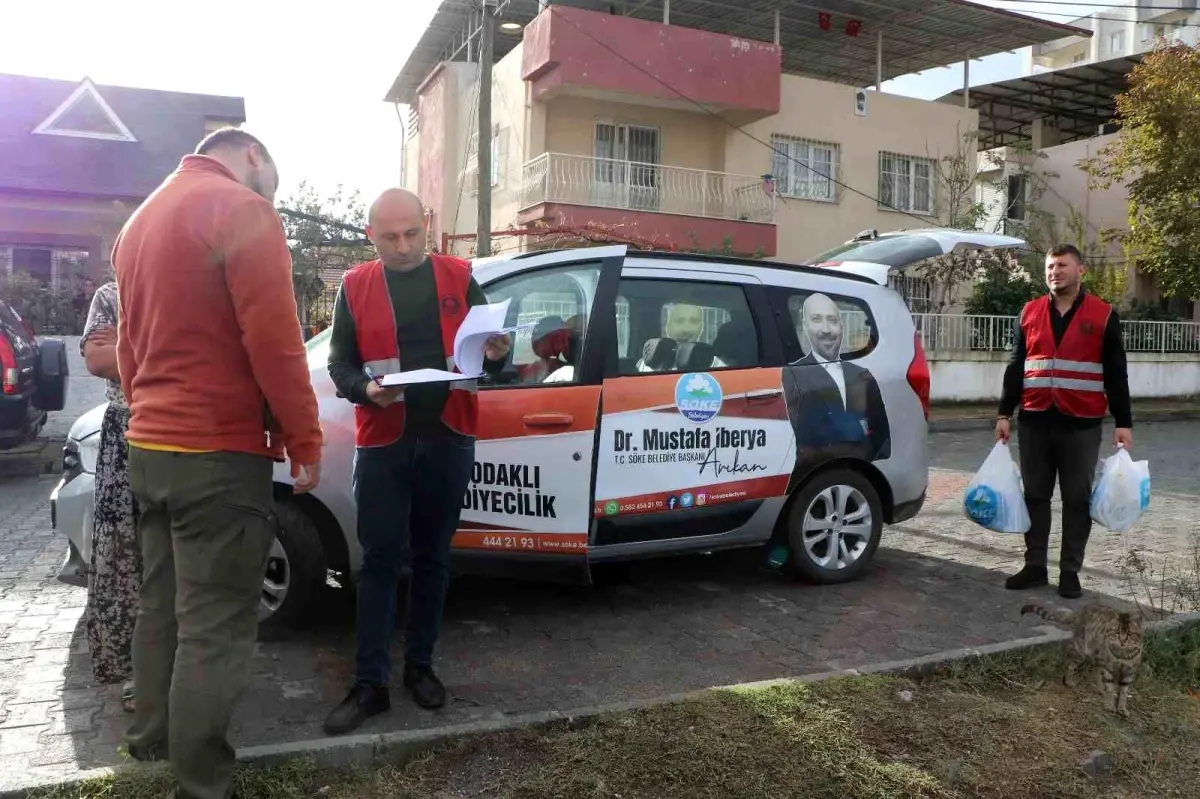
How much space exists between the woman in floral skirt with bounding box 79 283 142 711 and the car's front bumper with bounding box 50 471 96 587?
830mm

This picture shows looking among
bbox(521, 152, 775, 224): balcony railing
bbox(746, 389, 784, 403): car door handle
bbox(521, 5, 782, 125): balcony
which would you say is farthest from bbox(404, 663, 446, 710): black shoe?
bbox(521, 5, 782, 125): balcony

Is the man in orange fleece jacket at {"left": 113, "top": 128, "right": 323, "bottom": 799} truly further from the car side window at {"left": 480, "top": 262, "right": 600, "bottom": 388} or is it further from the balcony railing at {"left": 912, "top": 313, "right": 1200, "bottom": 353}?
the balcony railing at {"left": 912, "top": 313, "right": 1200, "bottom": 353}

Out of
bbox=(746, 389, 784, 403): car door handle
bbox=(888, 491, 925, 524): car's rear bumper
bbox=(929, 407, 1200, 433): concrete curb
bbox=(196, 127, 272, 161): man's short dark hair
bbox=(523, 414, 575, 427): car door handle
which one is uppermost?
bbox=(196, 127, 272, 161): man's short dark hair

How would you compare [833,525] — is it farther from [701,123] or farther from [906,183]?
[906,183]

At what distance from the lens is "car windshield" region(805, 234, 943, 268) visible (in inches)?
238

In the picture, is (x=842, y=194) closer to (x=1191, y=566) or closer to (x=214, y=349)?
(x=1191, y=566)

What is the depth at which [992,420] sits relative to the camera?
16188 mm

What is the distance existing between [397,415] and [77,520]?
1904 millimetres

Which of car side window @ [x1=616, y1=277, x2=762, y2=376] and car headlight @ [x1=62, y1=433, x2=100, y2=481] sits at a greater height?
car side window @ [x1=616, y1=277, x2=762, y2=376]

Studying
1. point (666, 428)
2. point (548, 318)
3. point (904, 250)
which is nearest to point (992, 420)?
point (904, 250)

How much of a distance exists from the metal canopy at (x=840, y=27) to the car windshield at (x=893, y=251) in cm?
1430

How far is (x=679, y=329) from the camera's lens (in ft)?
16.9

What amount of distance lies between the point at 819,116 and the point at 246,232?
19807mm

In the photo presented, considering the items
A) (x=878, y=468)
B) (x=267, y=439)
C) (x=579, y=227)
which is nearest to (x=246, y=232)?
(x=267, y=439)
